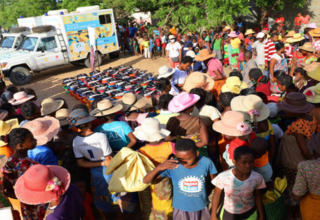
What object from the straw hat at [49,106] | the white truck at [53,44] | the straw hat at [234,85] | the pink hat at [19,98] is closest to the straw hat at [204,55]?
the straw hat at [234,85]

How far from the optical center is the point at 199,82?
16.0 ft

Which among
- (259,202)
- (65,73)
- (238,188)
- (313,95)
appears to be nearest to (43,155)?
(238,188)

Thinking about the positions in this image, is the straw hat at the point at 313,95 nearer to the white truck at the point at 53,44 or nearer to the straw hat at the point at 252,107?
the straw hat at the point at 252,107

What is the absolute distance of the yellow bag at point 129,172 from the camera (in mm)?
2846

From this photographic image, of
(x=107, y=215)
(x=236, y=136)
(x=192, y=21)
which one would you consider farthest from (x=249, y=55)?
(x=192, y=21)

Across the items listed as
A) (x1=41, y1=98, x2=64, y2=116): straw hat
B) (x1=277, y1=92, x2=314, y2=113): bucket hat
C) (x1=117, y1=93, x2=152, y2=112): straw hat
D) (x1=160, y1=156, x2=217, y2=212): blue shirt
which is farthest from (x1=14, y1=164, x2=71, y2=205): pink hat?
(x1=277, y1=92, x2=314, y2=113): bucket hat

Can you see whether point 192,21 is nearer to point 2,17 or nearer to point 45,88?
point 45,88

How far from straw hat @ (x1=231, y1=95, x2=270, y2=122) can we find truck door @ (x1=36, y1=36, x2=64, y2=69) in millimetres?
Answer: 10170

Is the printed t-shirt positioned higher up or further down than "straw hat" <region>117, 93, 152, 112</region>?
further down

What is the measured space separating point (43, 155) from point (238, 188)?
229 cm

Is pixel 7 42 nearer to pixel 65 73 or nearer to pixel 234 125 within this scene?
pixel 65 73

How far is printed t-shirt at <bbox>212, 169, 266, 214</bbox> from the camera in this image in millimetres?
2574

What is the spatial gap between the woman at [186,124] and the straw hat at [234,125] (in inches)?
9.3

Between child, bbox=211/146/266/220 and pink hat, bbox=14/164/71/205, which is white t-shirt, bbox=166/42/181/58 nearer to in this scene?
child, bbox=211/146/266/220
